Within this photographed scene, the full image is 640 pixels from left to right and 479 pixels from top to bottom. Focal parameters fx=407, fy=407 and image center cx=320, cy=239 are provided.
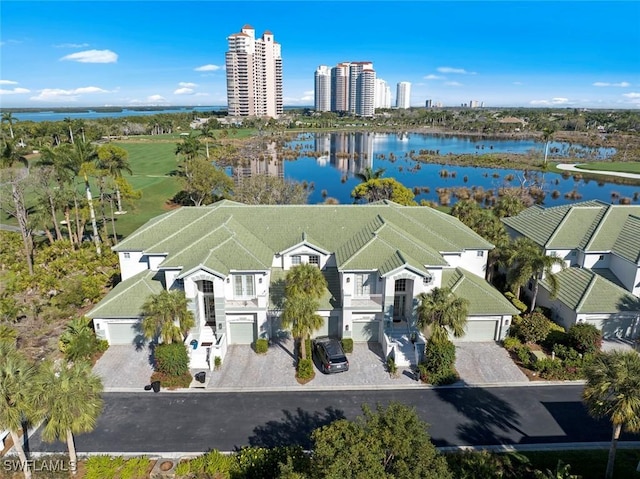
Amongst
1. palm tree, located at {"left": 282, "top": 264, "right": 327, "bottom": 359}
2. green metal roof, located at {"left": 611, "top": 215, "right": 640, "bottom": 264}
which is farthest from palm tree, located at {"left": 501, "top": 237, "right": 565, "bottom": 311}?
palm tree, located at {"left": 282, "top": 264, "right": 327, "bottom": 359}

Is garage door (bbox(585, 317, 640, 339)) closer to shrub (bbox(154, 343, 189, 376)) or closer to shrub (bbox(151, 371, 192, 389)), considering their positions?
shrub (bbox(151, 371, 192, 389))

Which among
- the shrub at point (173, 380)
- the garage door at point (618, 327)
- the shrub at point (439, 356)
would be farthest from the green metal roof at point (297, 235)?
the garage door at point (618, 327)

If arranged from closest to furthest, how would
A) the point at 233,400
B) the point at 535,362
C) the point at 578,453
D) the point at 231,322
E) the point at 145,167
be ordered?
1. the point at 578,453
2. the point at 233,400
3. the point at 535,362
4. the point at 231,322
5. the point at 145,167

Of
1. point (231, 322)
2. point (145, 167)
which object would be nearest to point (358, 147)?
point (145, 167)

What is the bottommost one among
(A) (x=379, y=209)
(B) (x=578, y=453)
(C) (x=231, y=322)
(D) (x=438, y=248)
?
(B) (x=578, y=453)

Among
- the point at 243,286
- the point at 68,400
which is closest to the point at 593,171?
the point at 243,286

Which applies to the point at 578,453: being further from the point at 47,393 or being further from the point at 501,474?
the point at 47,393
